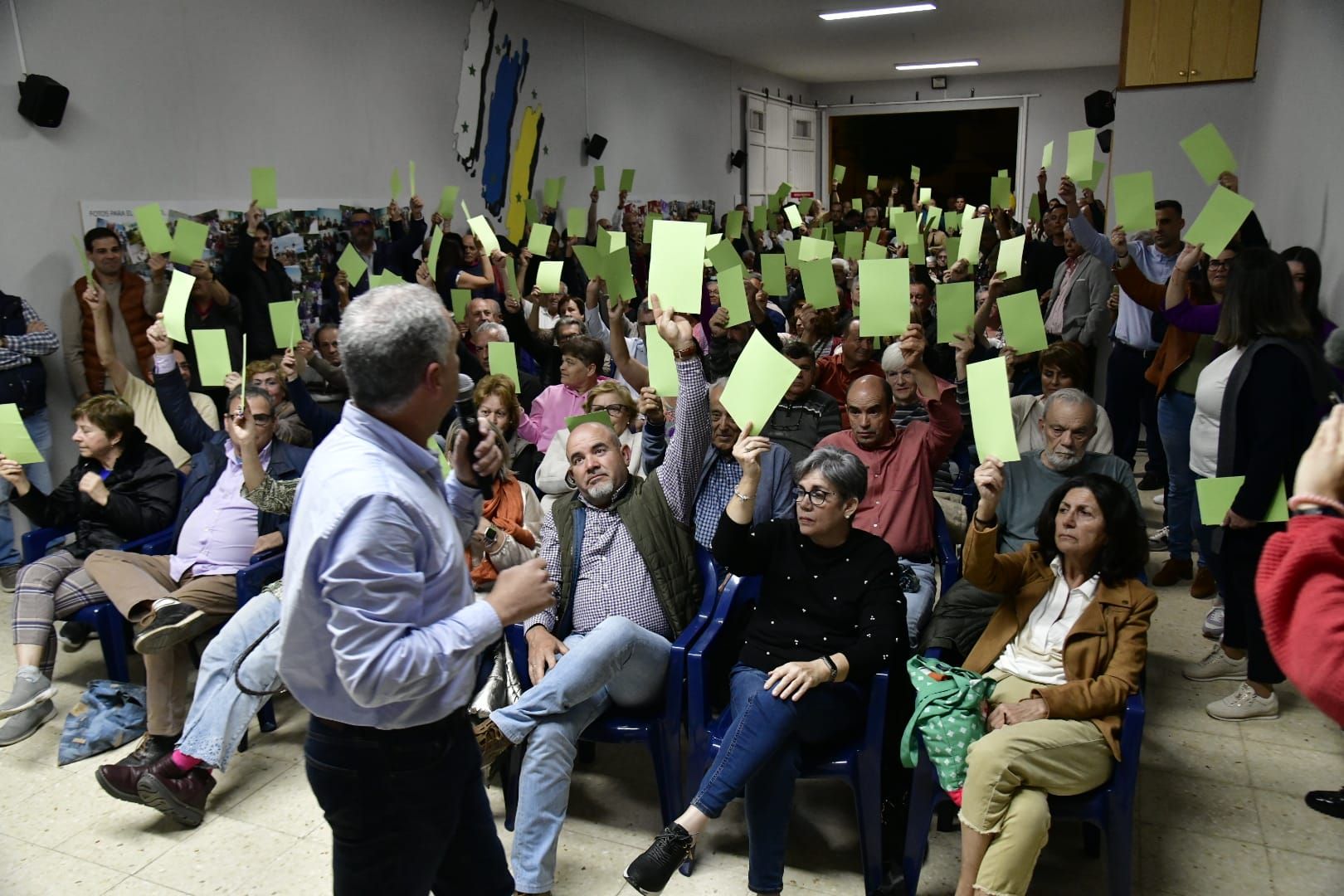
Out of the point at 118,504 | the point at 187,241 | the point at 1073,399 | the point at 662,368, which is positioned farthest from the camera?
the point at 187,241

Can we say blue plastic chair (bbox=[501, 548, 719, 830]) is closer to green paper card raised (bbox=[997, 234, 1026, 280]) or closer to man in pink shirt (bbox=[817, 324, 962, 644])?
man in pink shirt (bbox=[817, 324, 962, 644])

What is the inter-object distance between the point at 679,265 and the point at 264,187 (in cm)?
301

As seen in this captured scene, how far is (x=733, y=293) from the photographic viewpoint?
3699 mm

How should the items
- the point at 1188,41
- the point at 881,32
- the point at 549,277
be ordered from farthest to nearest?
the point at 881,32, the point at 1188,41, the point at 549,277

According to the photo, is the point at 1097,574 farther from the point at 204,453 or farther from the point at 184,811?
the point at 204,453

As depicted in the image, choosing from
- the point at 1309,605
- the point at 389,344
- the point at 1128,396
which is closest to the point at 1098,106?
the point at 1128,396

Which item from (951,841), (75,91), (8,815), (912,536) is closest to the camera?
(951,841)

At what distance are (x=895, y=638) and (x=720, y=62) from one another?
11.5m

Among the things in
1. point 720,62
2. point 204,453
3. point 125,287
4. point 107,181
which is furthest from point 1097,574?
point 720,62

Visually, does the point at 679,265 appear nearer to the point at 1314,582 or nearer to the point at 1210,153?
the point at 1314,582

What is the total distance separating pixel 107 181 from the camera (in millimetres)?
4887

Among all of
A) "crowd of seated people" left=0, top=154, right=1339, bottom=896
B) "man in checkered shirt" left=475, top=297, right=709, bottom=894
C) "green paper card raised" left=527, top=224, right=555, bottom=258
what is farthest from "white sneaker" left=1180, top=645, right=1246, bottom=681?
"green paper card raised" left=527, top=224, right=555, bottom=258

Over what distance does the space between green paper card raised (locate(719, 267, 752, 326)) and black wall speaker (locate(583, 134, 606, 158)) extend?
6045 mm

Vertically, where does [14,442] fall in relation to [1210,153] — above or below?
below
